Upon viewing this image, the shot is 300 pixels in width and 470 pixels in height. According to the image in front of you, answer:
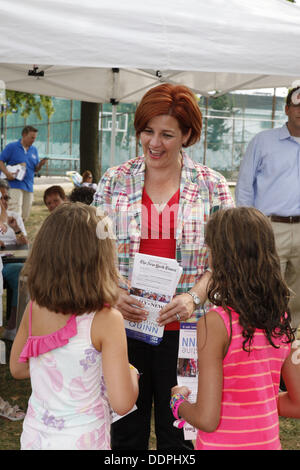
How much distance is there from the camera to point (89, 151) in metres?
10.5

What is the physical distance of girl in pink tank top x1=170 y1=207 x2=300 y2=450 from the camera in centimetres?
161

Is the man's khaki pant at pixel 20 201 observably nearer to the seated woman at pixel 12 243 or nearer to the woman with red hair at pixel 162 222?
the seated woman at pixel 12 243

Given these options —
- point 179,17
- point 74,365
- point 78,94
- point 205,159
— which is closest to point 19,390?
point 74,365

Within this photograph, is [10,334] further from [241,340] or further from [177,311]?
[241,340]

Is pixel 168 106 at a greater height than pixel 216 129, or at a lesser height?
lesser

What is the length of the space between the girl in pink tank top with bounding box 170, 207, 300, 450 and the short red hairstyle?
68 cm

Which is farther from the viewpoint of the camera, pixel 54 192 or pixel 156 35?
Result: pixel 54 192

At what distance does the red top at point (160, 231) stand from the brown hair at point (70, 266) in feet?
1.73

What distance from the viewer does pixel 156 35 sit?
2.42m

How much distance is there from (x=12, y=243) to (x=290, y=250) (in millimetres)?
2591

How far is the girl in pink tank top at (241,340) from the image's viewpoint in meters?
1.61

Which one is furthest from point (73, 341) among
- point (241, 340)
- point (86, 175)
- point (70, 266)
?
point (86, 175)

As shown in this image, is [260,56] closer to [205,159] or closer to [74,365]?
[74,365]

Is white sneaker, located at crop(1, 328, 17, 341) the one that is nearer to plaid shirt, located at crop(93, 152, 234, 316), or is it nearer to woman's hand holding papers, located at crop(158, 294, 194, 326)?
plaid shirt, located at crop(93, 152, 234, 316)
